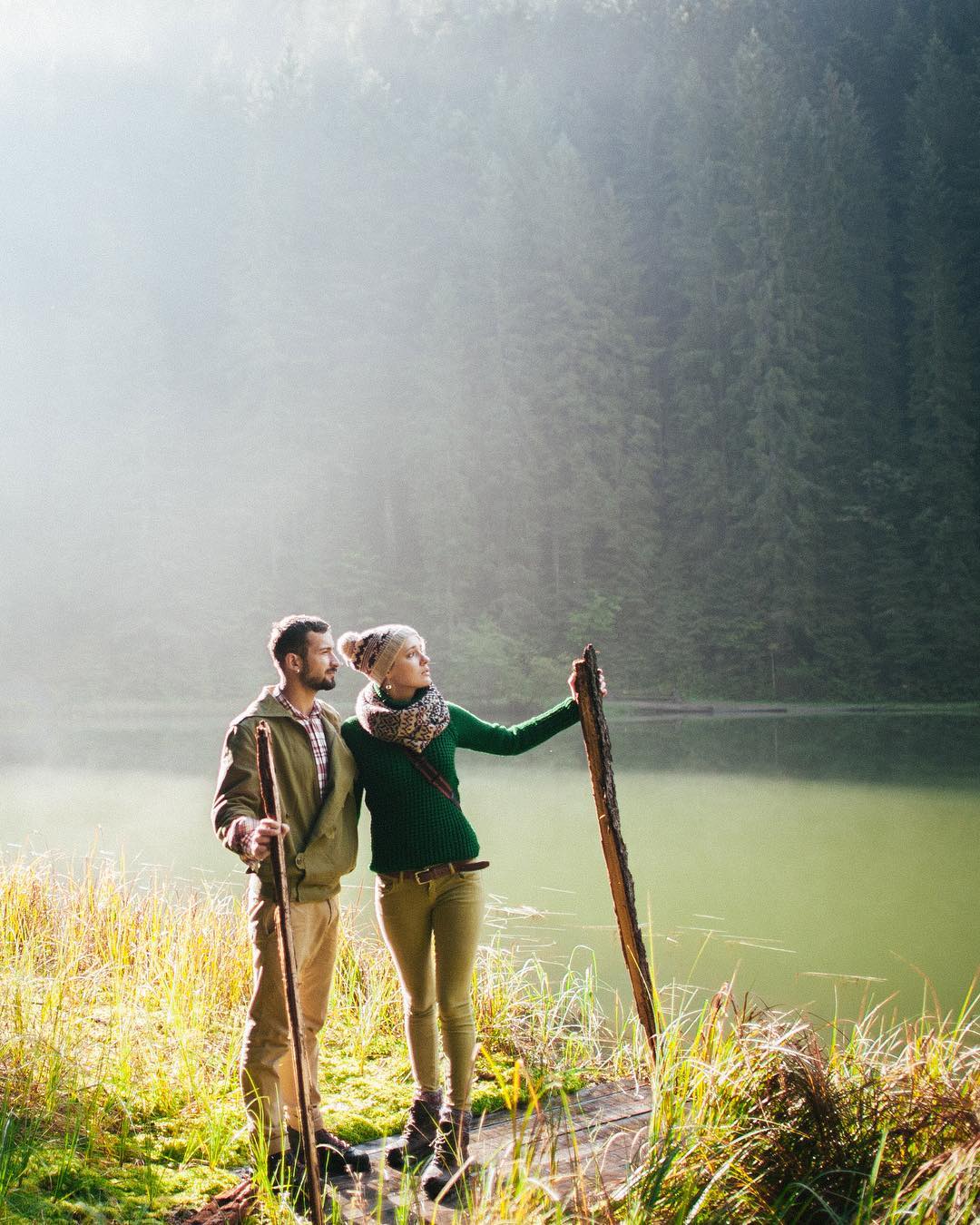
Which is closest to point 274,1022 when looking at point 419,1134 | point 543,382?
point 419,1134

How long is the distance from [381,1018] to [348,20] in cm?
4430

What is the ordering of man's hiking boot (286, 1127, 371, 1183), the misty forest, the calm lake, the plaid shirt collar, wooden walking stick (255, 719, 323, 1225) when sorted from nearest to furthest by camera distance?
wooden walking stick (255, 719, 323, 1225) < man's hiking boot (286, 1127, 371, 1183) < the plaid shirt collar < the calm lake < the misty forest

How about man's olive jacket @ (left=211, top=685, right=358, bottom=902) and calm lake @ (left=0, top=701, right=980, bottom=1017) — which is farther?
calm lake @ (left=0, top=701, right=980, bottom=1017)

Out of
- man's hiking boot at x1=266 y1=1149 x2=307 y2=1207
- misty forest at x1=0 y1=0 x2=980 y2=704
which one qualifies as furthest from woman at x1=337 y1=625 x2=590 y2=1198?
misty forest at x1=0 y1=0 x2=980 y2=704

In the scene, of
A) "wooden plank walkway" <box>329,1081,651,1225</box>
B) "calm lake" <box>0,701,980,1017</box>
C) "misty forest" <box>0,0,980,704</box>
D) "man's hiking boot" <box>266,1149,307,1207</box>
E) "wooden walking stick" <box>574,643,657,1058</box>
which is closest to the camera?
"wooden plank walkway" <box>329,1081,651,1225</box>

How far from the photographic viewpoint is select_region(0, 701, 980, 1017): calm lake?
Result: 6.14 meters

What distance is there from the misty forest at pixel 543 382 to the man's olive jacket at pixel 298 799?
19165 millimetres

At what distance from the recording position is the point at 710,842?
9.75 metres

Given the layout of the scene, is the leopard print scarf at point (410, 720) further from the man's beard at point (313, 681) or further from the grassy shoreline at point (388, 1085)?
the grassy shoreline at point (388, 1085)

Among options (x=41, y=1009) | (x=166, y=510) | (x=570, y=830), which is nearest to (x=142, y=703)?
(x=166, y=510)

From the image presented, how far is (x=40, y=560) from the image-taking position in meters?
28.6

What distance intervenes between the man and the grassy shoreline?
26 cm

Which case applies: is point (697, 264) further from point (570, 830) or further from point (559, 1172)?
point (559, 1172)

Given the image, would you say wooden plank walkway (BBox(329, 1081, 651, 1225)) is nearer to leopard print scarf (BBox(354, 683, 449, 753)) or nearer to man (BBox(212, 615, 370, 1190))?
man (BBox(212, 615, 370, 1190))
